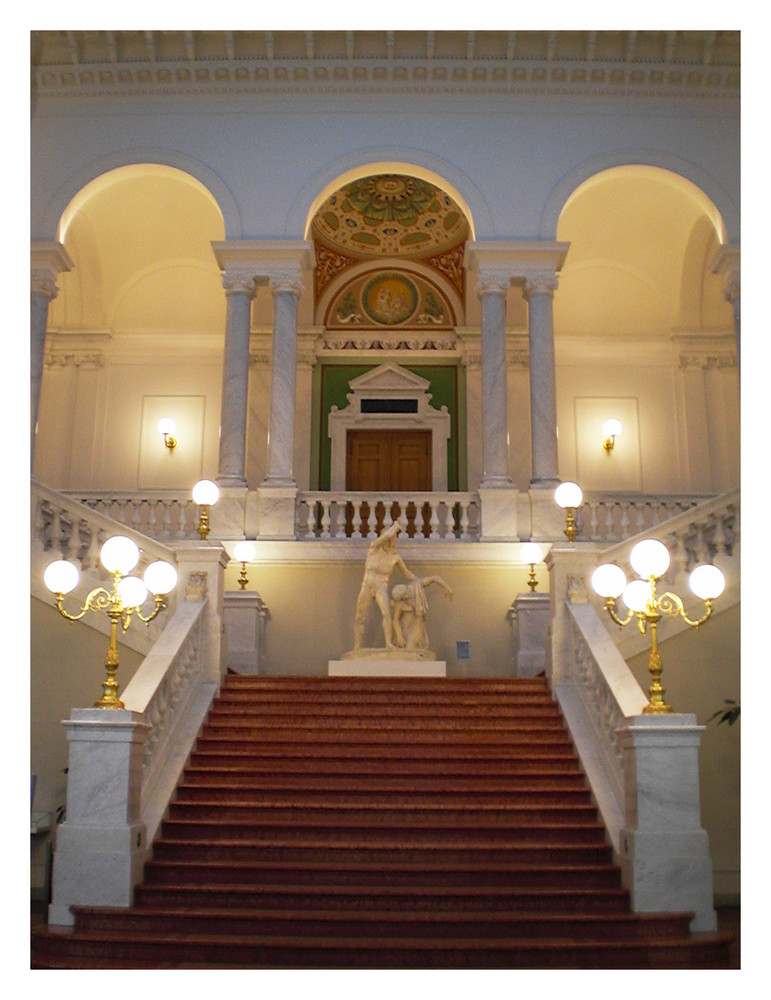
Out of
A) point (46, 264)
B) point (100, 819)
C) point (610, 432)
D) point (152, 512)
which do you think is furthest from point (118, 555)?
point (610, 432)

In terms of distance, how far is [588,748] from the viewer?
8195 mm

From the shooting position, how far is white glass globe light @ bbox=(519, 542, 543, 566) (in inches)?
510

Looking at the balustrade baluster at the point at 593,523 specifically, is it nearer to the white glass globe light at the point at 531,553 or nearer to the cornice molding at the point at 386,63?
the white glass globe light at the point at 531,553

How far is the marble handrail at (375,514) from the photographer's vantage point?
13.5m

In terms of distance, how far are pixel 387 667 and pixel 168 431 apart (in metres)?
8.95

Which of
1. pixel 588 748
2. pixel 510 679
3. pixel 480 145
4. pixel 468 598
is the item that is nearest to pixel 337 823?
pixel 588 748

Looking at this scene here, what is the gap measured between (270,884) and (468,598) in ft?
22.5

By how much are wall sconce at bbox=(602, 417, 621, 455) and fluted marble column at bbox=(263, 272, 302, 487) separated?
649 centimetres

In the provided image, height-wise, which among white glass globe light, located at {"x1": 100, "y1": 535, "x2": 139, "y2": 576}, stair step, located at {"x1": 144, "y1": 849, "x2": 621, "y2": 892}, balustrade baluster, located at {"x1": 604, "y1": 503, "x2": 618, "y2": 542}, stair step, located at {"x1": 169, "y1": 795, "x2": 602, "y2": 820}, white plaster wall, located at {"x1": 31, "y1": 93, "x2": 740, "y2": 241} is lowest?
stair step, located at {"x1": 144, "y1": 849, "x2": 621, "y2": 892}

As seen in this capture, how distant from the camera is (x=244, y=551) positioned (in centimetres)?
1305

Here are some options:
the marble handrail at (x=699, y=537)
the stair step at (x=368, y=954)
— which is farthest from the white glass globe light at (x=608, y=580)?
the marble handrail at (x=699, y=537)

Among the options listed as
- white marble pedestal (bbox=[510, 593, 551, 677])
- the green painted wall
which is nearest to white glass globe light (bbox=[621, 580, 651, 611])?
white marble pedestal (bbox=[510, 593, 551, 677])

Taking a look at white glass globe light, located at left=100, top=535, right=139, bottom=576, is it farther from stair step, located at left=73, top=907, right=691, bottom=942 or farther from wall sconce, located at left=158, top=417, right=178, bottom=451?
wall sconce, located at left=158, top=417, right=178, bottom=451

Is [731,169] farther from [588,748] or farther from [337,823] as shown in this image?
[337,823]
